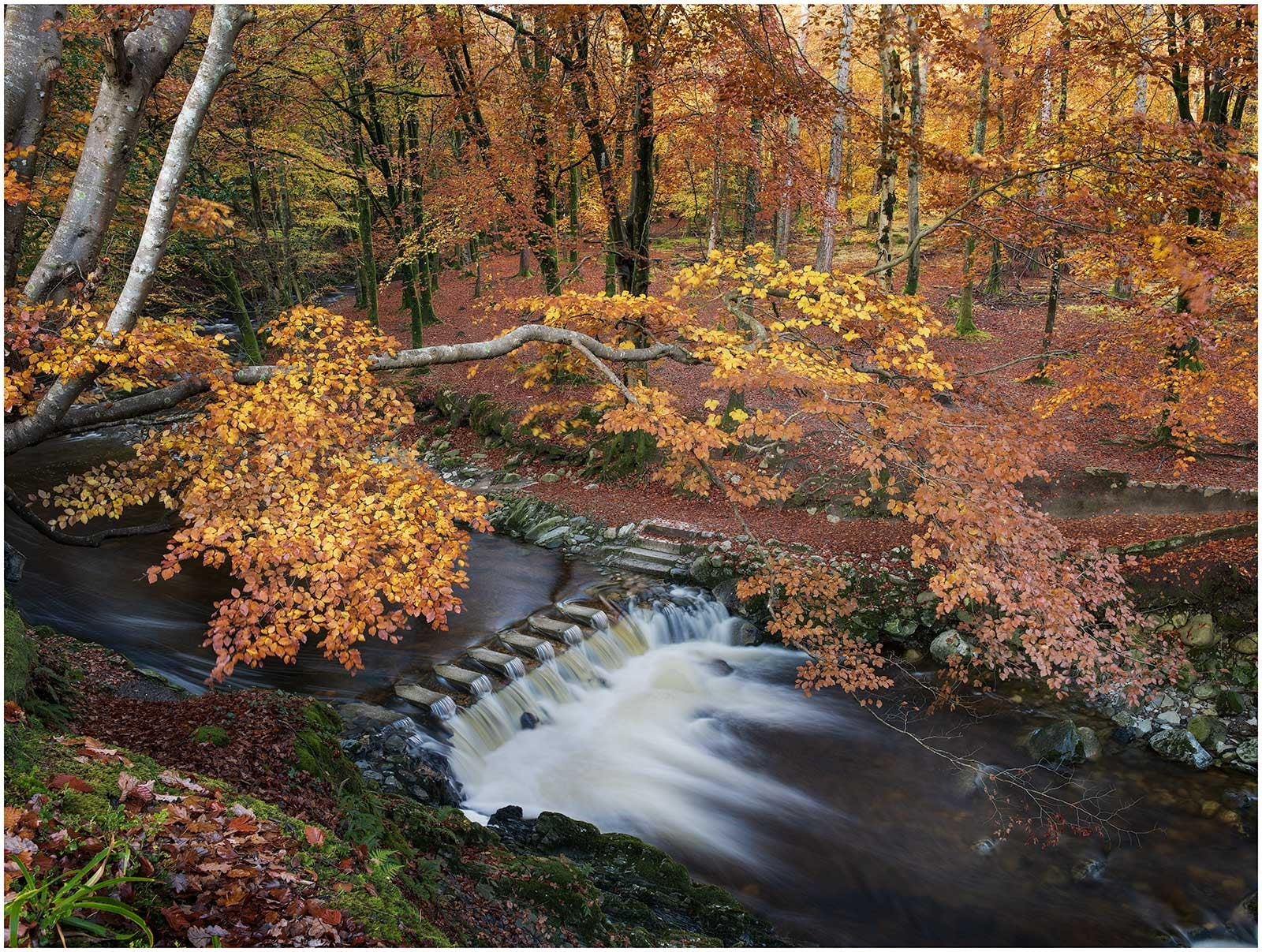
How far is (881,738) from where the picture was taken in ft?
28.5

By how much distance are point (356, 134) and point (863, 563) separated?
1533 cm

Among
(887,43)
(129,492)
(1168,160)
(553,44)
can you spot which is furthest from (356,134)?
(1168,160)

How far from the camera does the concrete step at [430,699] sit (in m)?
8.01

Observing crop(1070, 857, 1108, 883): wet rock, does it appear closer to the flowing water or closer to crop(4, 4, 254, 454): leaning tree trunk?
the flowing water

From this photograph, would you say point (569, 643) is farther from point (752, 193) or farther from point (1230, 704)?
point (752, 193)

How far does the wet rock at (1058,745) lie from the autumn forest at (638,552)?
9 cm

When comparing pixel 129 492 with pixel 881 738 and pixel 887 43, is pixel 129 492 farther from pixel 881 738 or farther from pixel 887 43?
pixel 887 43

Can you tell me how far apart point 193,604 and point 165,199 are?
662cm

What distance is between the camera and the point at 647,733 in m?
8.69

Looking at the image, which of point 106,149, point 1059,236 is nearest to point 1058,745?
point 1059,236

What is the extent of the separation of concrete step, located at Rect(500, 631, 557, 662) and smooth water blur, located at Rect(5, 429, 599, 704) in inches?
18.0

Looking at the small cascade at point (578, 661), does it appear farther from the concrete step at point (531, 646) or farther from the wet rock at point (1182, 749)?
the wet rock at point (1182, 749)

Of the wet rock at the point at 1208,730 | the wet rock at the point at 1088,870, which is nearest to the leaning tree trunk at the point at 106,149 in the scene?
the wet rock at the point at 1088,870

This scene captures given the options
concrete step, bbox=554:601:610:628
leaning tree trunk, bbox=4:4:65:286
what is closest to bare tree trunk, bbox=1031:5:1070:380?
concrete step, bbox=554:601:610:628
